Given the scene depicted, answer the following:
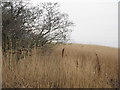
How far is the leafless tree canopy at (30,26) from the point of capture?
4.33 metres

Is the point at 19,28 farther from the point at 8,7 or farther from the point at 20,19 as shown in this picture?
the point at 8,7

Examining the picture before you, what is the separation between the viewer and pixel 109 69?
11.7ft

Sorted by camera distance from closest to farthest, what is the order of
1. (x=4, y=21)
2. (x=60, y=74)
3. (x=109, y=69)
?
(x=60, y=74) → (x=109, y=69) → (x=4, y=21)

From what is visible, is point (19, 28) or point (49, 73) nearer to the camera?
Result: point (49, 73)

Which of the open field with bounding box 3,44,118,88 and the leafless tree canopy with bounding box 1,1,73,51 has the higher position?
the leafless tree canopy with bounding box 1,1,73,51

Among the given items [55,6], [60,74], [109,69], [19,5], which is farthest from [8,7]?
[109,69]

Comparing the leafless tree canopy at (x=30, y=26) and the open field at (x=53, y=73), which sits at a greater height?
the leafless tree canopy at (x=30, y=26)

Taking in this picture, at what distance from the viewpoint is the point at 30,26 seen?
482cm

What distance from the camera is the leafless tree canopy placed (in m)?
4.33

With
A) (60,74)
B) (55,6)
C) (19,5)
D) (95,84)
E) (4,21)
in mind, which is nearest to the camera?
(95,84)

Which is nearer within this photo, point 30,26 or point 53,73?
point 53,73

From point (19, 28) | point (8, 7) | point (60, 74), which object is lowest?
point (60, 74)

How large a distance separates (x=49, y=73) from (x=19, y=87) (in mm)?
536

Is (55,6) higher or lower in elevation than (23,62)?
higher
